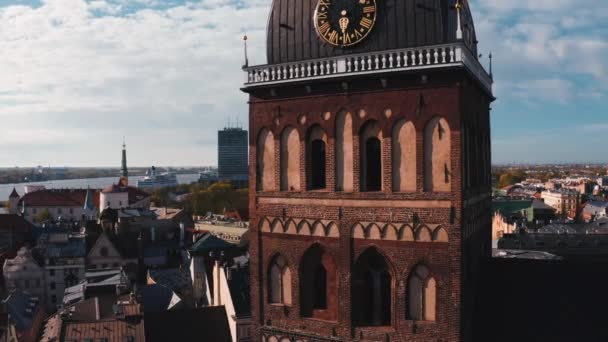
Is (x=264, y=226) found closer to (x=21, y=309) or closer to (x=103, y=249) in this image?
(x=21, y=309)

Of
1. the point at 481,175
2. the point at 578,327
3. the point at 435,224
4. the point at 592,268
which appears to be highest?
the point at 481,175

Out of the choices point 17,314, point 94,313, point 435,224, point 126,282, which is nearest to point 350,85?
point 435,224

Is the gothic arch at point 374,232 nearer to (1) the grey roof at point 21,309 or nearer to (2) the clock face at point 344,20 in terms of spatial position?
(2) the clock face at point 344,20

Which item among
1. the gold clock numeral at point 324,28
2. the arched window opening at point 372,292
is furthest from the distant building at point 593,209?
the gold clock numeral at point 324,28

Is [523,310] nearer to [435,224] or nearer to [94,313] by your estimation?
[435,224]

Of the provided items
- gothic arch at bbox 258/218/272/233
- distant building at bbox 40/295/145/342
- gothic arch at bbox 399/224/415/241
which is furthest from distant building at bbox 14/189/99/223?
gothic arch at bbox 399/224/415/241
